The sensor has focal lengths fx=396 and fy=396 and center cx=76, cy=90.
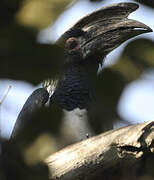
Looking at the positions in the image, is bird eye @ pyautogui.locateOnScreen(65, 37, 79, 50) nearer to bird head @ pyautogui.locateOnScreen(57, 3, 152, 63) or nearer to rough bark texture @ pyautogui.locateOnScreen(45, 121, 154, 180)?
bird head @ pyautogui.locateOnScreen(57, 3, 152, 63)

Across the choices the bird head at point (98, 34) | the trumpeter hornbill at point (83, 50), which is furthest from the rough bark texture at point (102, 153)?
the trumpeter hornbill at point (83, 50)

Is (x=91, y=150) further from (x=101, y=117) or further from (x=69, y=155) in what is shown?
(x=101, y=117)

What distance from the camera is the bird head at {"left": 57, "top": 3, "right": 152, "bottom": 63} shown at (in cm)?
301

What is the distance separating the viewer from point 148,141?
5.12 feet

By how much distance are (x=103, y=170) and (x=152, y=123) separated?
322 mm

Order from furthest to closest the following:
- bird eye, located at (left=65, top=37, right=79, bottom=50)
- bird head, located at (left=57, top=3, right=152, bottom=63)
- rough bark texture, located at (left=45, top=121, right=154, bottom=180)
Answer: bird eye, located at (left=65, top=37, right=79, bottom=50), bird head, located at (left=57, top=3, right=152, bottom=63), rough bark texture, located at (left=45, top=121, right=154, bottom=180)

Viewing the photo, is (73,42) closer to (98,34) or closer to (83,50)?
(83,50)

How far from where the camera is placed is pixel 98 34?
3.66 metres

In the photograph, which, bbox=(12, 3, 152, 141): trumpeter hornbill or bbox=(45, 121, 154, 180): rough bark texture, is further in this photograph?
bbox=(12, 3, 152, 141): trumpeter hornbill

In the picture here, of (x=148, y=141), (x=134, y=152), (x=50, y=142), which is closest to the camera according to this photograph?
(x=50, y=142)

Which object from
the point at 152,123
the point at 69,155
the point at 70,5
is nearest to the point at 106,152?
the point at 69,155

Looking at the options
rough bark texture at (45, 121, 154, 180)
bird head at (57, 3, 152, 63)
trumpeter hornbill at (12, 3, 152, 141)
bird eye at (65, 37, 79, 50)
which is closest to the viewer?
rough bark texture at (45, 121, 154, 180)

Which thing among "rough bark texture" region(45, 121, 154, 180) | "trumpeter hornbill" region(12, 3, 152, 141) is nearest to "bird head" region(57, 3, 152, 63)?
"trumpeter hornbill" region(12, 3, 152, 141)

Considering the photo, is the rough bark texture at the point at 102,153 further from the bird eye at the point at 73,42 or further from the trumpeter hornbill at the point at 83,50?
the bird eye at the point at 73,42
